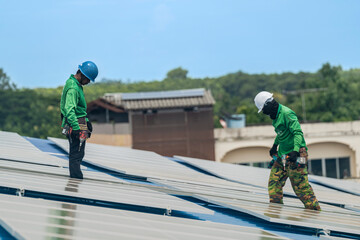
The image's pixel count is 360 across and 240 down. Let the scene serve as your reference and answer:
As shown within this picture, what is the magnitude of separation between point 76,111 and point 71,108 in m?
0.34

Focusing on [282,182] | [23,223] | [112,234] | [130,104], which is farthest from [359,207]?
[130,104]

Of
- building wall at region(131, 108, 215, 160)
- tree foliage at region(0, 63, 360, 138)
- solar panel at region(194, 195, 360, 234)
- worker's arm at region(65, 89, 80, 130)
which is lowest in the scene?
solar panel at region(194, 195, 360, 234)

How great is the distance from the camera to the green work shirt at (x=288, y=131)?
7762 mm

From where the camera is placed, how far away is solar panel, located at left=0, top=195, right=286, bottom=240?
439 cm

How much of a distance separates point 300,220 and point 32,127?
228 feet

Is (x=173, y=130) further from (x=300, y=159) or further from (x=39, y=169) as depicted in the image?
(x=300, y=159)

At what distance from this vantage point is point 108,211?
567 centimetres

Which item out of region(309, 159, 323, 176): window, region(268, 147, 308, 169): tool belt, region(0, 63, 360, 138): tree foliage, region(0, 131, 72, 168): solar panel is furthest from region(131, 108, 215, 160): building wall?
region(268, 147, 308, 169): tool belt

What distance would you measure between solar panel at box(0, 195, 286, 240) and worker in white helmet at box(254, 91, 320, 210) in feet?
7.10

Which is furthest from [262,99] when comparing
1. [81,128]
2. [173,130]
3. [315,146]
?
[315,146]

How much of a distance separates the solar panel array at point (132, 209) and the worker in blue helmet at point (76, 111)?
14.7 inches

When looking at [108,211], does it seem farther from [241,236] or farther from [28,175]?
[28,175]

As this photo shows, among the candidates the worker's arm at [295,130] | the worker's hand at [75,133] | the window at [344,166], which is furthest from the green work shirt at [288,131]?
the window at [344,166]

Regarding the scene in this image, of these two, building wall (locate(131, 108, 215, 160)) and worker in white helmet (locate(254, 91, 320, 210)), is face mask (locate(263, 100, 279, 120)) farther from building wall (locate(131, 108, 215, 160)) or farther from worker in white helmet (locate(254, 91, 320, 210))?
building wall (locate(131, 108, 215, 160))
